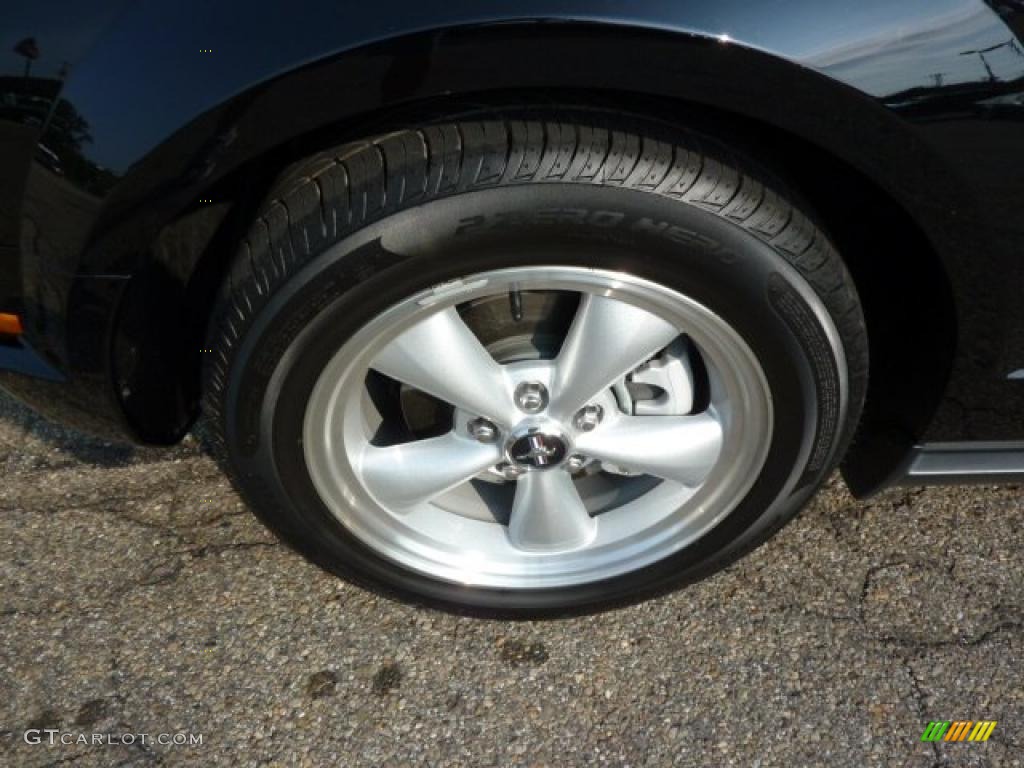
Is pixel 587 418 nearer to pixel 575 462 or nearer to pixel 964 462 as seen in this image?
pixel 575 462

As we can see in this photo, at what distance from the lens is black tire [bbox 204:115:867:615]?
55.1 inches

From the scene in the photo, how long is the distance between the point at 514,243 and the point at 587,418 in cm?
47

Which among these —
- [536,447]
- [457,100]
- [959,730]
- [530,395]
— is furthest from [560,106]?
[959,730]

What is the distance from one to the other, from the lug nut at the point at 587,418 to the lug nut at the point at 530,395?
0.09m

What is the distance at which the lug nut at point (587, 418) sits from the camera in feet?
5.87

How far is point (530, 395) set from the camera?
173 centimetres

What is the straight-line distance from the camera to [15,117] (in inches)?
55.1

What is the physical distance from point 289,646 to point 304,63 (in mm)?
1180

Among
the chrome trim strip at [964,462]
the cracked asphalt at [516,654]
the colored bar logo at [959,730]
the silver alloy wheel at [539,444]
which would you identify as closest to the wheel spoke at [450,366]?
the silver alloy wheel at [539,444]

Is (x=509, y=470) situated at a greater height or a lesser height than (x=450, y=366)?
lesser

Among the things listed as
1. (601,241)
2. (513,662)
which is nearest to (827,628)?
(513,662)

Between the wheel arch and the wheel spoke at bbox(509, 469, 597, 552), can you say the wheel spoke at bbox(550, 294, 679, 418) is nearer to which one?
the wheel spoke at bbox(509, 469, 597, 552)

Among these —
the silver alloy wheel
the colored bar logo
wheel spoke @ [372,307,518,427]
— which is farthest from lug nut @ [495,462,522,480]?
the colored bar logo

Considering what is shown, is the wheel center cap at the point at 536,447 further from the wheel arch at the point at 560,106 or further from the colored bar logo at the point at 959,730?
the colored bar logo at the point at 959,730
